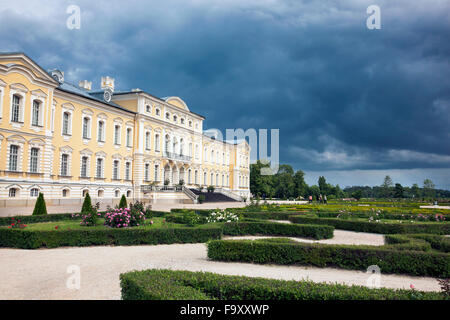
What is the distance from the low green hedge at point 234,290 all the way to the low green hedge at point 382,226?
10.6m

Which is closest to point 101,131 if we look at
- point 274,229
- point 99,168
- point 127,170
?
point 99,168

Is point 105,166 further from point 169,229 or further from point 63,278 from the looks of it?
point 63,278

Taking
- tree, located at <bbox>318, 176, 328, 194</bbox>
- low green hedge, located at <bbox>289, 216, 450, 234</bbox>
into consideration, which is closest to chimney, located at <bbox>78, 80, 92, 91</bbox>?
low green hedge, located at <bbox>289, 216, 450, 234</bbox>

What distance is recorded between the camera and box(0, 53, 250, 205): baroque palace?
23.8m

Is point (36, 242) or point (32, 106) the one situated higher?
point (32, 106)

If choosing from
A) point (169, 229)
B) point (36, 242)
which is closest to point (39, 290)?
point (36, 242)

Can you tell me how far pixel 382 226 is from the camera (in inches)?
571

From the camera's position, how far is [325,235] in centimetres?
1244

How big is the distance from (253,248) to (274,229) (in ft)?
15.3

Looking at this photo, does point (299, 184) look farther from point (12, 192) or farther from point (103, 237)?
point (103, 237)

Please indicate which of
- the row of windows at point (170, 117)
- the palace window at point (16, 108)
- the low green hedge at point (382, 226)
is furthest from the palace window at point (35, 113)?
the low green hedge at point (382, 226)

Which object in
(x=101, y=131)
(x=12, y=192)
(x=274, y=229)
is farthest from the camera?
(x=101, y=131)

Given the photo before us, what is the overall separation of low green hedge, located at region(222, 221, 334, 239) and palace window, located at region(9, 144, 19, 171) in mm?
18154
